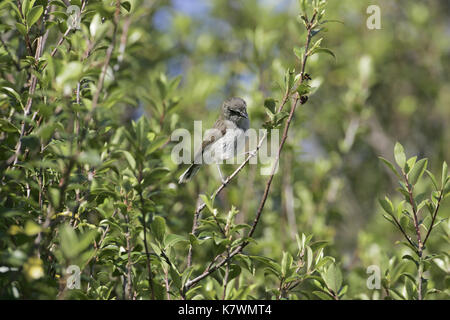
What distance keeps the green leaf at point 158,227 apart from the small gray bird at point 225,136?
1.64 meters

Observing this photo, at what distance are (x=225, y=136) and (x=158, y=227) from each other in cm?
216

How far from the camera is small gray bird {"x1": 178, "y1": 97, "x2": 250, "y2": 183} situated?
412cm

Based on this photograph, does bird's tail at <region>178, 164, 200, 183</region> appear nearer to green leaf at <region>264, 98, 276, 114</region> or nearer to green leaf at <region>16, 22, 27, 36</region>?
green leaf at <region>264, 98, 276, 114</region>

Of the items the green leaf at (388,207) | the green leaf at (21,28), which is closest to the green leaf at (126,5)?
the green leaf at (21,28)

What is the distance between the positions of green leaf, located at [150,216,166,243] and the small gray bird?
1.64 m

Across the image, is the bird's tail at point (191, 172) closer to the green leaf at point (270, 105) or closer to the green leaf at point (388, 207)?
the green leaf at point (270, 105)

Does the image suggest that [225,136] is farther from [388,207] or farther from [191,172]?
[388,207]

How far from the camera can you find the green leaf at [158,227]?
2293 mm

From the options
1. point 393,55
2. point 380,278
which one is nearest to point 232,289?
point 380,278

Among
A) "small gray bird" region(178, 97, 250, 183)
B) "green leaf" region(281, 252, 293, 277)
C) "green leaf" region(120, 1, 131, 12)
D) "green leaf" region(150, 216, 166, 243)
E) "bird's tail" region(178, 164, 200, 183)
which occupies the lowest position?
"green leaf" region(281, 252, 293, 277)

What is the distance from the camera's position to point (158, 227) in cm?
232

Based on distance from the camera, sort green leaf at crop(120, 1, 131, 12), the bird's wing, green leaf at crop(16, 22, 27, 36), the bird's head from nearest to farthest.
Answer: green leaf at crop(120, 1, 131, 12) < green leaf at crop(16, 22, 27, 36) < the bird's head < the bird's wing

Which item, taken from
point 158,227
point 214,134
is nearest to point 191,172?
point 214,134

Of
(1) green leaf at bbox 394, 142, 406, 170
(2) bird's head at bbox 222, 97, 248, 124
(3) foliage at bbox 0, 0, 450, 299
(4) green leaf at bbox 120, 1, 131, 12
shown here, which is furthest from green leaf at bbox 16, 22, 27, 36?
(1) green leaf at bbox 394, 142, 406, 170
